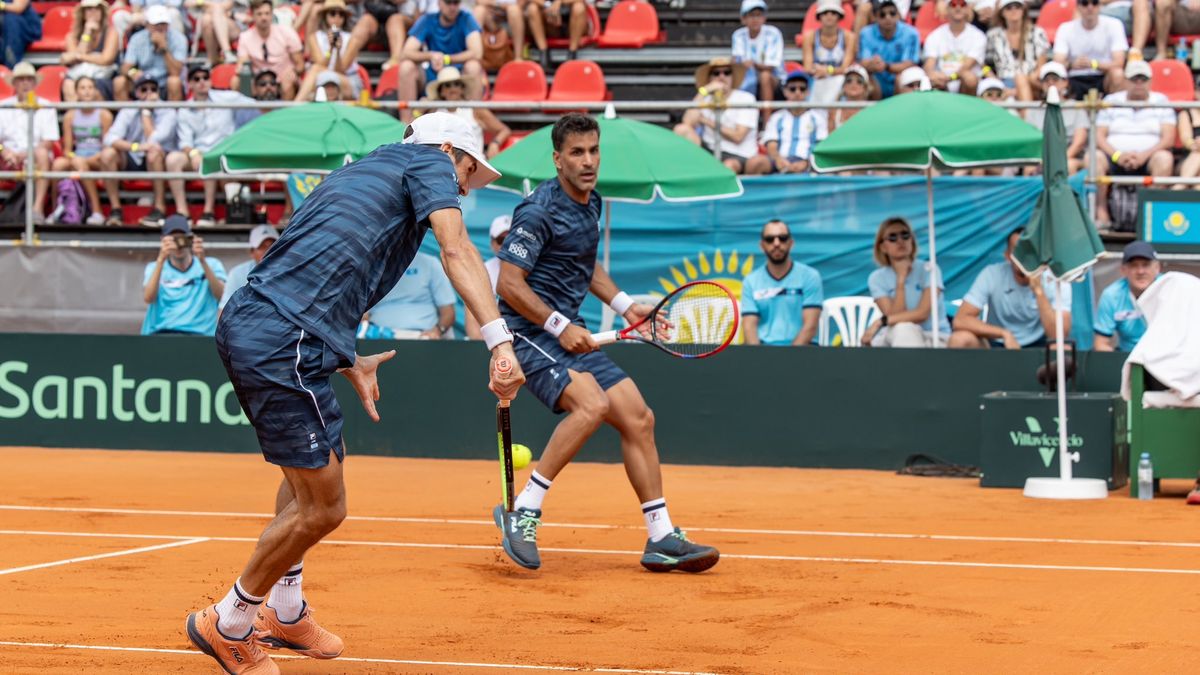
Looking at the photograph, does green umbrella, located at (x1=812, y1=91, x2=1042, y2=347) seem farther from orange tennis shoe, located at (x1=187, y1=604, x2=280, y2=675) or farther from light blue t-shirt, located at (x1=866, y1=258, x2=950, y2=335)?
orange tennis shoe, located at (x1=187, y1=604, x2=280, y2=675)

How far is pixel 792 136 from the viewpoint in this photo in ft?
49.2

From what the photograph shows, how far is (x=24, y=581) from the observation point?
7.10 m

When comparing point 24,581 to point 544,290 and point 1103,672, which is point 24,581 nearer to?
point 544,290

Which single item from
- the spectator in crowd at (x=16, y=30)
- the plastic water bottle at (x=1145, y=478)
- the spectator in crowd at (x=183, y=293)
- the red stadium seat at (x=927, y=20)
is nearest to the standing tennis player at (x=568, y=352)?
the plastic water bottle at (x=1145, y=478)

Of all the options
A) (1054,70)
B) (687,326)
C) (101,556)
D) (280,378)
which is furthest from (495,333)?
(1054,70)

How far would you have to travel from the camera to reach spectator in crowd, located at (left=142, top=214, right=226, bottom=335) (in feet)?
46.6

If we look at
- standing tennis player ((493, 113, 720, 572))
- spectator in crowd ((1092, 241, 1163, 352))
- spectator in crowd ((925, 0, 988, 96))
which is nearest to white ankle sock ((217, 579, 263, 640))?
standing tennis player ((493, 113, 720, 572))

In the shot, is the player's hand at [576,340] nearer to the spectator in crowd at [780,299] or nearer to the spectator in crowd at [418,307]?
the spectator in crowd at [780,299]

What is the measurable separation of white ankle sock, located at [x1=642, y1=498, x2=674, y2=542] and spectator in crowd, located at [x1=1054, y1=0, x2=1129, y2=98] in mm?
9292

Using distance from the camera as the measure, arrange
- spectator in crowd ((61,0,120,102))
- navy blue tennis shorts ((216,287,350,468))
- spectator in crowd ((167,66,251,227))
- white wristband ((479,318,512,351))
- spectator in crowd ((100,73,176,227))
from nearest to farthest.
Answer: navy blue tennis shorts ((216,287,350,468))
white wristband ((479,318,512,351))
spectator in crowd ((167,66,251,227))
spectator in crowd ((100,73,176,227))
spectator in crowd ((61,0,120,102))

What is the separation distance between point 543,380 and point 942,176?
7374 millimetres

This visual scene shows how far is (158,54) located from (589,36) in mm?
4731

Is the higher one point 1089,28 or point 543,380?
point 1089,28

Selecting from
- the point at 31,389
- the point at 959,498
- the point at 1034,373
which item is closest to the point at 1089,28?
the point at 1034,373
